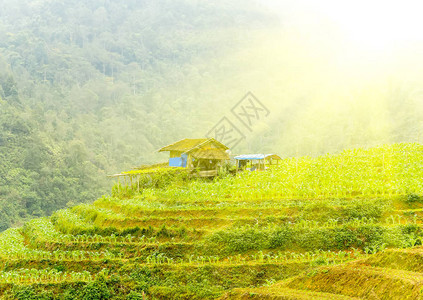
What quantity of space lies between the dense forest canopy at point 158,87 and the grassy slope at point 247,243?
2880 centimetres

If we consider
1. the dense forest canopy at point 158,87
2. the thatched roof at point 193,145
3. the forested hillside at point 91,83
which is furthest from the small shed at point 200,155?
the forested hillside at point 91,83

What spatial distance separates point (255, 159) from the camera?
31953 millimetres

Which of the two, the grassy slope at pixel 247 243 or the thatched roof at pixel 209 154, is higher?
the thatched roof at pixel 209 154

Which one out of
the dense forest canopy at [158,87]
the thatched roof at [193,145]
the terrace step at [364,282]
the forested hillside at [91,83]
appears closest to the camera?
the terrace step at [364,282]

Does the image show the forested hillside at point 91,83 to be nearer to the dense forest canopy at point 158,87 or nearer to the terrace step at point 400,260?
the dense forest canopy at point 158,87

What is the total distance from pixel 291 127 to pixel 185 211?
57025 millimetres

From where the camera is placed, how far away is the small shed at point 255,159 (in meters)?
31.8

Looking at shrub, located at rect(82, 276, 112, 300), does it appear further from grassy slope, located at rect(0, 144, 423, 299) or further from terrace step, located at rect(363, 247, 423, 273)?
terrace step, located at rect(363, 247, 423, 273)

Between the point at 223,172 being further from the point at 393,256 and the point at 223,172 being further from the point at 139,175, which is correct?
the point at 393,256

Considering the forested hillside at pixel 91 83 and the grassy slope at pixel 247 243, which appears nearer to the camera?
the grassy slope at pixel 247 243

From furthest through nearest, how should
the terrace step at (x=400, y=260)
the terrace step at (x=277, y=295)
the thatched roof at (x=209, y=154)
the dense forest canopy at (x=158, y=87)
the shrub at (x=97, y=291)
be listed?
the dense forest canopy at (x=158, y=87) → the thatched roof at (x=209, y=154) → the shrub at (x=97, y=291) → the terrace step at (x=400, y=260) → the terrace step at (x=277, y=295)

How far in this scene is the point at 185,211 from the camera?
21828mm

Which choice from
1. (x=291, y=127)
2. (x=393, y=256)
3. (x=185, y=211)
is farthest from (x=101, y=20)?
(x=393, y=256)

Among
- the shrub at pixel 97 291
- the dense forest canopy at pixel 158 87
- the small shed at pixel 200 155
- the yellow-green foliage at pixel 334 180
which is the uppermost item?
the dense forest canopy at pixel 158 87
